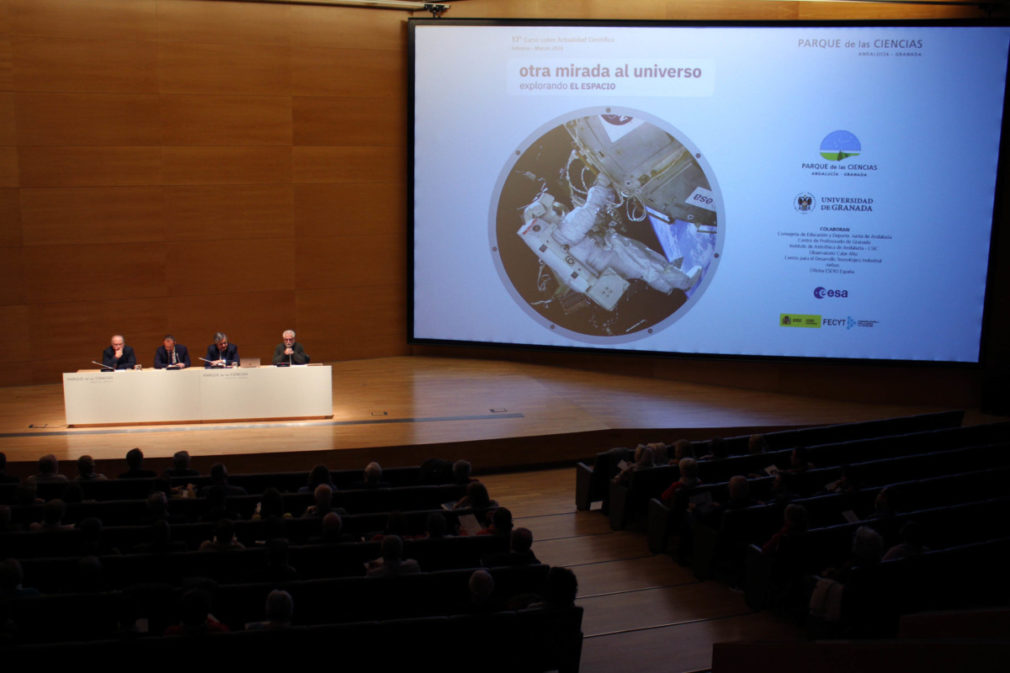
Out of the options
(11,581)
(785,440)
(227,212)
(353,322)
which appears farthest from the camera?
(353,322)

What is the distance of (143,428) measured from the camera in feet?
27.9

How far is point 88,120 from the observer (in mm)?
9852

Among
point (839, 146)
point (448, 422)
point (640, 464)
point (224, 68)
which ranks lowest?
point (448, 422)

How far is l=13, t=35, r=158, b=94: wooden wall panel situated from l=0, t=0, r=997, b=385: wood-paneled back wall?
0.02m

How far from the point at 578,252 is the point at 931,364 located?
3.94 metres

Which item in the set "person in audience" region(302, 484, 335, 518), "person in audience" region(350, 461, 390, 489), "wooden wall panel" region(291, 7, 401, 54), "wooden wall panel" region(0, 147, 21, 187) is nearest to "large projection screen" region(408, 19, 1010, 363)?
"wooden wall panel" region(291, 7, 401, 54)

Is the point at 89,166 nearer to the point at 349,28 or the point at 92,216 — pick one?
the point at 92,216

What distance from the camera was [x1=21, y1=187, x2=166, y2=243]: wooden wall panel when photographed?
9789 millimetres

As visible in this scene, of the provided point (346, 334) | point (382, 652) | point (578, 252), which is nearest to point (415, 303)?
point (346, 334)

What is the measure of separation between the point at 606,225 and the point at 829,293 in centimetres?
248

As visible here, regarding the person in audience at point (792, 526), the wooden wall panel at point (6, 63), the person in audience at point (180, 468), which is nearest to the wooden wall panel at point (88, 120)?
the wooden wall panel at point (6, 63)

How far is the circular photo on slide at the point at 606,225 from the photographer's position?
10.2 metres

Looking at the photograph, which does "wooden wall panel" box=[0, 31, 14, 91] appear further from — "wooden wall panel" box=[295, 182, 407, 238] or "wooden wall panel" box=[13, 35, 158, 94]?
"wooden wall panel" box=[295, 182, 407, 238]

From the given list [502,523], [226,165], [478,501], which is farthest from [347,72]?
[502,523]
